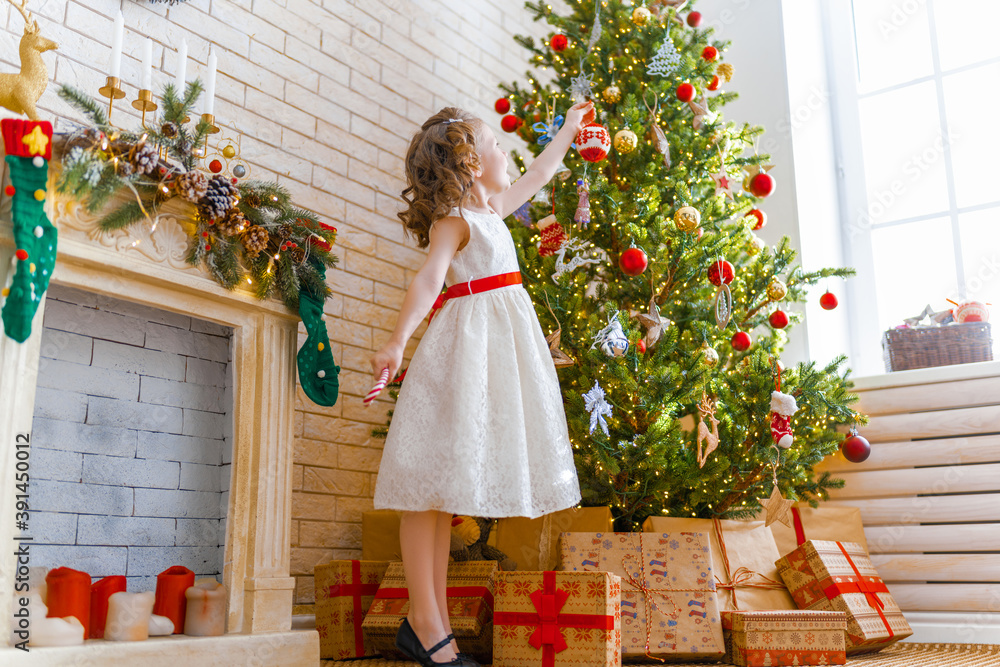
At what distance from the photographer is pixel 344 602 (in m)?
2.14

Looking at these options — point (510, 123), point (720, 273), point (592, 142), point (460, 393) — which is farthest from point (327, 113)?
point (460, 393)

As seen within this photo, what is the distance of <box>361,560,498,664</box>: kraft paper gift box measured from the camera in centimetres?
197

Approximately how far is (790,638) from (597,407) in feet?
2.31

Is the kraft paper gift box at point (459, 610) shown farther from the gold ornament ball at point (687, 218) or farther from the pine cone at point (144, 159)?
the pine cone at point (144, 159)

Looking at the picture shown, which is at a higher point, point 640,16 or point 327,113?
point 640,16

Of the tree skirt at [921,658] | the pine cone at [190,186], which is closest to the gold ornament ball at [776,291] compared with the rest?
the tree skirt at [921,658]

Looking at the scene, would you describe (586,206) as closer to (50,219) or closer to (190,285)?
(190,285)

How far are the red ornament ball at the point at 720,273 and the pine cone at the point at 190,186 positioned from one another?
136cm

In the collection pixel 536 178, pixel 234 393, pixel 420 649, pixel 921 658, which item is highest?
pixel 536 178

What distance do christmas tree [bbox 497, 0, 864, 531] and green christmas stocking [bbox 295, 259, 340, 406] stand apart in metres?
0.58

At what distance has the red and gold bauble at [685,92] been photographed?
7.83 feet

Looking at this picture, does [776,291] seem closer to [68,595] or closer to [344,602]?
[344,602]

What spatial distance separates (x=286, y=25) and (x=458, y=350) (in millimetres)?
1666

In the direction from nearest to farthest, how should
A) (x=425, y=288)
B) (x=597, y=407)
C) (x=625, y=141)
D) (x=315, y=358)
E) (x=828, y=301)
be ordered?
(x=425, y=288) → (x=315, y=358) → (x=597, y=407) → (x=625, y=141) → (x=828, y=301)
